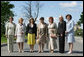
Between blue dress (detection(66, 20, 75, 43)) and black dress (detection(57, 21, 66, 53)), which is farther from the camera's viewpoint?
black dress (detection(57, 21, 66, 53))

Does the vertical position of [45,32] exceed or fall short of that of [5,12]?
it falls short

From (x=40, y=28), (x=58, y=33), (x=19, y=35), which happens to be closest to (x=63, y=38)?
(x=58, y=33)

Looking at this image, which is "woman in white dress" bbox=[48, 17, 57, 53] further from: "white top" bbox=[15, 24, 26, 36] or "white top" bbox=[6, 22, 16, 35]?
"white top" bbox=[6, 22, 16, 35]

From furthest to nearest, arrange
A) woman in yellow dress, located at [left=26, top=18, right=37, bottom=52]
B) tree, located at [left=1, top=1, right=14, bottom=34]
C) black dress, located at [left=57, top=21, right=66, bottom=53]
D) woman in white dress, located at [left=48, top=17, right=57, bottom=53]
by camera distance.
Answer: tree, located at [left=1, top=1, right=14, bottom=34] → woman in yellow dress, located at [left=26, top=18, right=37, bottom=52] → woman in white dress, located at [left=48, top=17, right=57, bottom=53] → black dress, located at [left=57, top=21, right=66, bottom=53]

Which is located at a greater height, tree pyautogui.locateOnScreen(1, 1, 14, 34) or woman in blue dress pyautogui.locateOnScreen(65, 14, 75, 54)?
tree pyautogui.locateOnScreen(1, 1, 14, 34)

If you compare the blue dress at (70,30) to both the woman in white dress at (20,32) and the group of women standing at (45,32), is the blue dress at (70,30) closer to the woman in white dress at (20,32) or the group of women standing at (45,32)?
the group of women standing at (45,32)

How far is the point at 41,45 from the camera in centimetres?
1427

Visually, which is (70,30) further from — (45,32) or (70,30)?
(45,32)

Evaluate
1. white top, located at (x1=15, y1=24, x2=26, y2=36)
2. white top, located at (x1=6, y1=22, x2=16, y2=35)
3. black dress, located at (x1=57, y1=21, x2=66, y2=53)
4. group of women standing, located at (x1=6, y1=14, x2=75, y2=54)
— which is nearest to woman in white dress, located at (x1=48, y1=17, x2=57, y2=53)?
group of women standing, located at (x1=6, y1=14, x2=75, y2=54)

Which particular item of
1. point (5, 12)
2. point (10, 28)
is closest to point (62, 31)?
point (10, 28)

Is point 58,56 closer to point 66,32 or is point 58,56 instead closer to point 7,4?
point 66,32

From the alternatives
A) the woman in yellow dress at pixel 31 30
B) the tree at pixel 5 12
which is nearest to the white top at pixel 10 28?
the woman in yellow dress at pixel 31 30

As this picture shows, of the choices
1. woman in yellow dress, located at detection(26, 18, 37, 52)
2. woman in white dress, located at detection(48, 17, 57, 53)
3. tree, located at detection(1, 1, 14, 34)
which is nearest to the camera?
woman in white dress, located at detection(48, 17, 57, 53)

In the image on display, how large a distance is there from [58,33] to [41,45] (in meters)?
1.04
